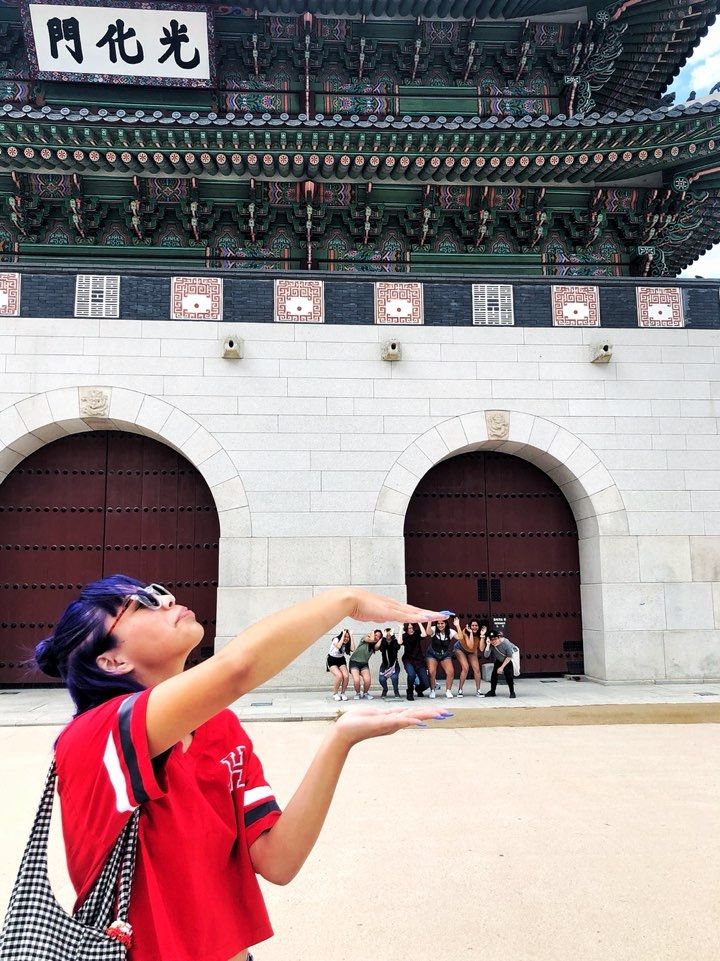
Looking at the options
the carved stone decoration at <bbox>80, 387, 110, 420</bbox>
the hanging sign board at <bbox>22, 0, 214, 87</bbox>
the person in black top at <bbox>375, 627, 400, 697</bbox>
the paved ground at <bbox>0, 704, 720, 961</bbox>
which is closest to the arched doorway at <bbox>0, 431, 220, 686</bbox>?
the carved stone decoration at <bbox>80, 387, 110, 420</bbox>

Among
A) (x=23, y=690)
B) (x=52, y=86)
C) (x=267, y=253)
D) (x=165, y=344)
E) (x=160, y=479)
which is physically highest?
Result: (x=52, y=86)

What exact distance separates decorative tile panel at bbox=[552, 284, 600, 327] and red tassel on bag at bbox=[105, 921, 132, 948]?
10.4m

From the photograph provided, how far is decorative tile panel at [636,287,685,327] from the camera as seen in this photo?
1045 centimetres

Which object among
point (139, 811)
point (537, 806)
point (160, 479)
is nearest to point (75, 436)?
point (160, 479)

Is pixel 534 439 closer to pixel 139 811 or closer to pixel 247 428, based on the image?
pixel 247 428

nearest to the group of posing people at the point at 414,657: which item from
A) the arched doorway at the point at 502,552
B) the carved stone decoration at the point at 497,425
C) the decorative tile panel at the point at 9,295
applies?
the arched doorway at the point at 502,552

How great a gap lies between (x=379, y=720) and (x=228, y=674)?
335 millimetres

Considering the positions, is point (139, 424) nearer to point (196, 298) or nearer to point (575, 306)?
point (196, 298)

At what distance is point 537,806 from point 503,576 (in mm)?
6037

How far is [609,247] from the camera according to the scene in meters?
11.2

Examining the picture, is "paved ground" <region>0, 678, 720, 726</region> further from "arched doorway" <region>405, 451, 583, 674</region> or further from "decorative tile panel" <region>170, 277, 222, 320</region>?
"decorative tile panel" <region>170, 277, 222, 320</region>

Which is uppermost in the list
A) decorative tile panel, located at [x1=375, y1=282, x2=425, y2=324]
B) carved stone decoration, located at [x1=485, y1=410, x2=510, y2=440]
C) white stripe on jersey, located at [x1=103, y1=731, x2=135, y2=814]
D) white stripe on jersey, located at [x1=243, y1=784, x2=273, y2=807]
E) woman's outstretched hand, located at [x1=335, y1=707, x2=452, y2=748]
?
decorative tile panel, located at [x1=375, y1=282, x2=425, y2=324]

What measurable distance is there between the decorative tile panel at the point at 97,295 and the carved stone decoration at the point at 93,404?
3.95ft

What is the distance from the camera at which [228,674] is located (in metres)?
1.07
